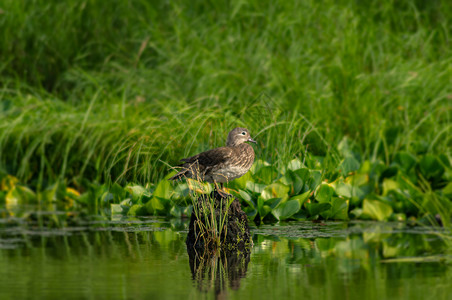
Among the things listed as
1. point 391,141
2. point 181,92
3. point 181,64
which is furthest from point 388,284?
point 181,64

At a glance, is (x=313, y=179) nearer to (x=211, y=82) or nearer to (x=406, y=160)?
(x=406, y=160)

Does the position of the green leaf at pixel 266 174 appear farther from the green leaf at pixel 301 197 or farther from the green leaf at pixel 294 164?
the green leaf at pixel 301 197

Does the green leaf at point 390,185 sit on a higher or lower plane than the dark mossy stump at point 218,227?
higher

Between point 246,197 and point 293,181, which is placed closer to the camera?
point 246,197

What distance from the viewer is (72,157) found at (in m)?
9.99

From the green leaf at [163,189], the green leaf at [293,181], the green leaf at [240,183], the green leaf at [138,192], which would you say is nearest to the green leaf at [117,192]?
the green leaf at [138,192]

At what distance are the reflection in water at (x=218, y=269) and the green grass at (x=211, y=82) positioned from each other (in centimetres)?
219

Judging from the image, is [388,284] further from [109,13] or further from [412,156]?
[109,13]

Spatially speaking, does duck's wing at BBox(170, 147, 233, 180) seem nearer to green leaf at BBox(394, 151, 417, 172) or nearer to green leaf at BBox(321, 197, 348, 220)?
green leaf at BBox(321, 197, 348, 220)

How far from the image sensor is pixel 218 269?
16.5 feet

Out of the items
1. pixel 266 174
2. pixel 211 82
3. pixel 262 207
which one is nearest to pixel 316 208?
pixel 262 207

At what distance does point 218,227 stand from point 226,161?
67 centimetres

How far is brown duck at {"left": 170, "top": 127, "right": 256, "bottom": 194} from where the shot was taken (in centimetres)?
635

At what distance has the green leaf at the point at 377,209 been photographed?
7403 mm
